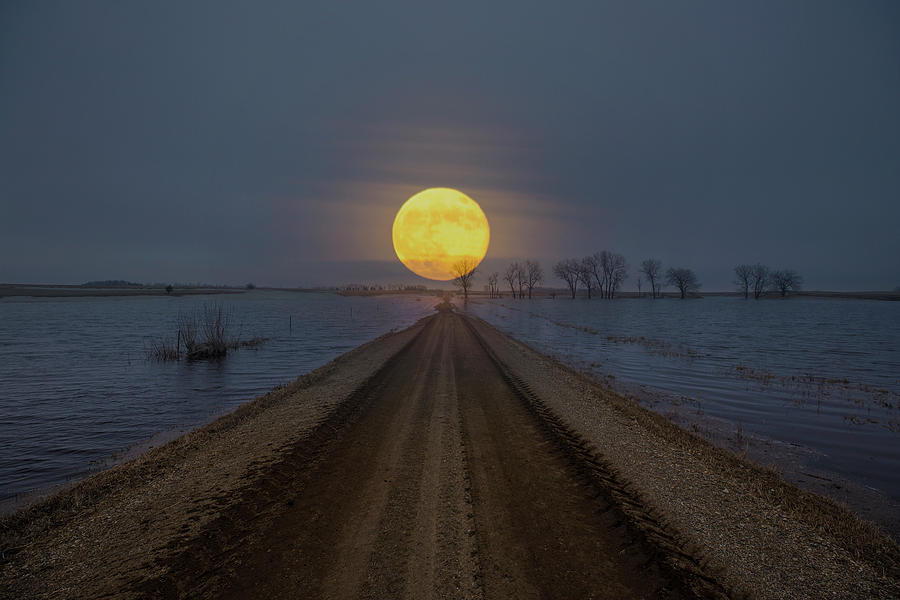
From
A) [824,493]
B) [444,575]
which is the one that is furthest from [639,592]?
[824,493]

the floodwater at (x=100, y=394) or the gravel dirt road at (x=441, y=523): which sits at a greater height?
the gravel dirt road at (x=441, y=523)

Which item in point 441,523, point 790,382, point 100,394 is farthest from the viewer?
point 790,382

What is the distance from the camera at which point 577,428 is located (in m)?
11.3

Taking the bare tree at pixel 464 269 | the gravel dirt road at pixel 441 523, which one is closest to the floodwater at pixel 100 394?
the gravel dirt road at pixel 441 523

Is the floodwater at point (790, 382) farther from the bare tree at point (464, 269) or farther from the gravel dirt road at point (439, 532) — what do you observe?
the bare tree at point (464, 269)

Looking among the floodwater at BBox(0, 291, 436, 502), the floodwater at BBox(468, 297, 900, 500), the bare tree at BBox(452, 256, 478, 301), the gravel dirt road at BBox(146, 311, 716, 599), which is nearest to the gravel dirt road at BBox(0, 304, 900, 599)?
the gravel dirt road at BBox(146, 311, 716, 599)

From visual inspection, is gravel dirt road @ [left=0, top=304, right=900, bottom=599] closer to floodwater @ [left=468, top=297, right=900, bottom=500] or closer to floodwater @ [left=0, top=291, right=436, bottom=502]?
floodwater @ [left=0, top=291, right=436, bottom=502]

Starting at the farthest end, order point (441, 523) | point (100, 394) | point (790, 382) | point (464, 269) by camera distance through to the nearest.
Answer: point (464, 269) < point (790, 382) < point (100, 394) < point (441, 523)

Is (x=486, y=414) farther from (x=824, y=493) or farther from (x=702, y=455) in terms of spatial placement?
(x=824, y=493)

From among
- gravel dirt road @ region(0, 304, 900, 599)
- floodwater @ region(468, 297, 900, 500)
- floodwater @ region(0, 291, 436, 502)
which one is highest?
gravel dirt road @ region(0, 304, 900, 599)

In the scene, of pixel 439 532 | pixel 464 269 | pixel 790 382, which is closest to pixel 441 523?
pixel 439 532

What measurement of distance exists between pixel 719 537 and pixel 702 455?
396 centimetres

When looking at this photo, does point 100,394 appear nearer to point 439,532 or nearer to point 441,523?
point 441,523

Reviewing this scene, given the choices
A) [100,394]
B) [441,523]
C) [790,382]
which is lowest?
[100,394]
